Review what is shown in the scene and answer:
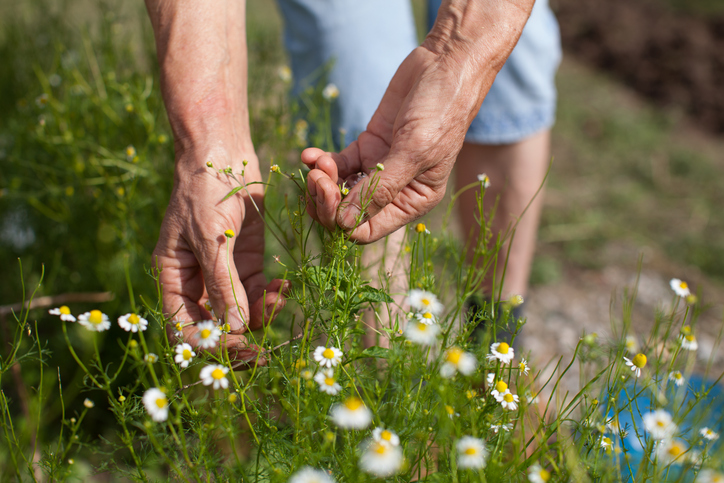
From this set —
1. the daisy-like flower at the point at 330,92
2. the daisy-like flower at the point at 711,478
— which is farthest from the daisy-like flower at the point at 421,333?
the daisy-like flower at the point at 330,92

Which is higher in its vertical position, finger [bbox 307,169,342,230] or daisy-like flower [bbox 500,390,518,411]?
finger [bbox 307,169,342,230]

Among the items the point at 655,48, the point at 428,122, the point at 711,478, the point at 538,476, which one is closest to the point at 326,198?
the point at 428,122

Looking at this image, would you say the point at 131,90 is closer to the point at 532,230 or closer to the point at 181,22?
the point at 181,22

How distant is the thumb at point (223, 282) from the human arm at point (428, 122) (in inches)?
6.7

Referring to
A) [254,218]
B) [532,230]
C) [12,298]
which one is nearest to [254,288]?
[254,218]

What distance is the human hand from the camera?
2.97ft

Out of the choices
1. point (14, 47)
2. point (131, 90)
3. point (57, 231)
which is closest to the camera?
point (131, 90)

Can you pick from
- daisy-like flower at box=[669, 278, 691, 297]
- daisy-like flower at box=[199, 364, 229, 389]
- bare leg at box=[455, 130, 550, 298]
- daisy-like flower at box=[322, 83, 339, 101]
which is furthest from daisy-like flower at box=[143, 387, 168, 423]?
bare leg at box=[455, 130, 550, 298]

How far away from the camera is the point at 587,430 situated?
2.41 ft

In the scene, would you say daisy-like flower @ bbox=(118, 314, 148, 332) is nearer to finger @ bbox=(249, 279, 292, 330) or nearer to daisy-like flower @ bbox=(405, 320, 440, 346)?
finger @ bbox=(249, 279, 292, 330)

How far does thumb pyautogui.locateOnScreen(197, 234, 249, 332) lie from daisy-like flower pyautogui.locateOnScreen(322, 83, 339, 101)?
606mm

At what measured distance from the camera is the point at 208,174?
974 millimetres

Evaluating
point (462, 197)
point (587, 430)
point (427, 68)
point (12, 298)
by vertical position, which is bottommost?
point (12, 298)

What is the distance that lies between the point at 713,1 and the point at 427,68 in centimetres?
499
